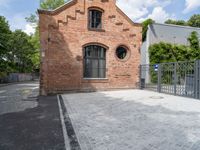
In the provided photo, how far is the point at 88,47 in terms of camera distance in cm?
1486

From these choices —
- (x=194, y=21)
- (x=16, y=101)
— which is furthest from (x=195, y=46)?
(x=194, y=21)

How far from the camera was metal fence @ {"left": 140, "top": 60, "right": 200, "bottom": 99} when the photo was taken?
10992mm

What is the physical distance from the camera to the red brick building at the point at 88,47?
13.5 metres

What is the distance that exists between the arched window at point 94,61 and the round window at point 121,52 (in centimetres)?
124

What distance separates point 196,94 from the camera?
1106 cm

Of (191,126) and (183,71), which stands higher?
(183,71)

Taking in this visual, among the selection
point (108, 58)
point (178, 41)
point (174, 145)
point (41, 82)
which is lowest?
point (174, 145)

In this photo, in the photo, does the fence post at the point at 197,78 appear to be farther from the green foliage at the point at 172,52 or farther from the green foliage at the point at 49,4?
the green foliage at the point at 49,4

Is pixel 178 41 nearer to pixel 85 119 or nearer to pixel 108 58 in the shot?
pixel 108 58

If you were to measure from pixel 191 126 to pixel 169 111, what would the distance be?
2.07 m

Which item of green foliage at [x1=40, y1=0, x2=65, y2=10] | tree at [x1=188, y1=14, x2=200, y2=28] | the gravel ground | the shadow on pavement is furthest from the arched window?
tree at [x1=188, y1=14, x2=200, y2=28]

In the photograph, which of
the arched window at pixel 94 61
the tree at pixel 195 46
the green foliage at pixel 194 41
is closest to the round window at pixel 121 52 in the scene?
the arched window at pixel 94 61

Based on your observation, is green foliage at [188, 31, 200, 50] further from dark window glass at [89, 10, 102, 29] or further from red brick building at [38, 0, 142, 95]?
dark window glass at [89, 10, 102, 29]

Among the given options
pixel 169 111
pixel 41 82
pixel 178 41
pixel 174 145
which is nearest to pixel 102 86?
pixel 41 82
